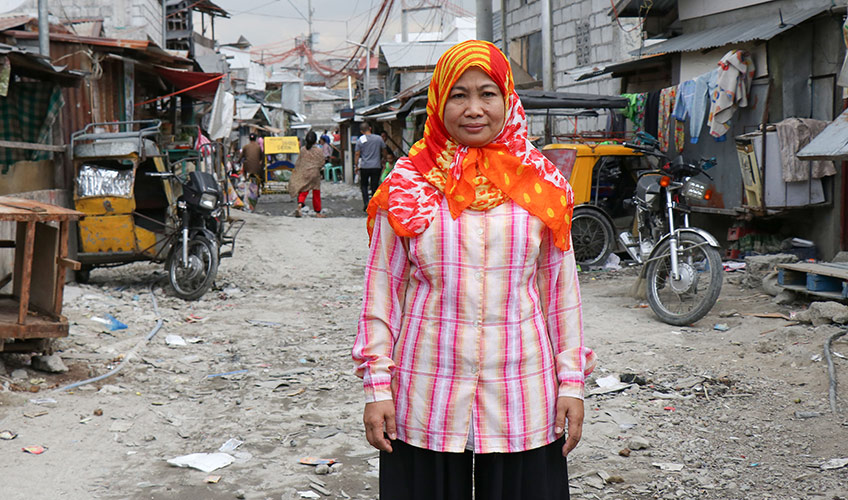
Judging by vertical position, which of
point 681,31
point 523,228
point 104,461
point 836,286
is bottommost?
point 104,461

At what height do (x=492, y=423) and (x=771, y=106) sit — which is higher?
(x=771, y=106)

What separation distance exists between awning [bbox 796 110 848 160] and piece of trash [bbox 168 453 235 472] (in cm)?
451

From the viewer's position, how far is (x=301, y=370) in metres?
5.79

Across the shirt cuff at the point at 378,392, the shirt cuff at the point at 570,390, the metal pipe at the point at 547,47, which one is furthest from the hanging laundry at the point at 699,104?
the shirt cuff at the point at 378,392

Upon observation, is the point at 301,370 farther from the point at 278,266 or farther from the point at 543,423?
the point at 278,266

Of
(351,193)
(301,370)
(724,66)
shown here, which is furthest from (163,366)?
(351,193)

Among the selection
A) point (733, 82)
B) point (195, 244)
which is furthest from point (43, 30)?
point (733, 82)

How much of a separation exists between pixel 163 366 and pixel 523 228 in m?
4.54

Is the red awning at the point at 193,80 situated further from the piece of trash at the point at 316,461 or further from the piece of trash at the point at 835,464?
the piece of trash at the point at 835,464

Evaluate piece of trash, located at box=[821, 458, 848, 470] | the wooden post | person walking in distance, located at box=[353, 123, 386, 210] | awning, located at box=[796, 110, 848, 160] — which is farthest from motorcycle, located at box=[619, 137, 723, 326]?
person walking in distance, located at box=[353, 123, 386, 210]

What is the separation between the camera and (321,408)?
4875 millimetres

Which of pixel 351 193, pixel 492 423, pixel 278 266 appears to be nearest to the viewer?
pixel 492 423

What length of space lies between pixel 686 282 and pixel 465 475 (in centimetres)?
496

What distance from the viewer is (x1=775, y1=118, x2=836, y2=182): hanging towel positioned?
330 inches
